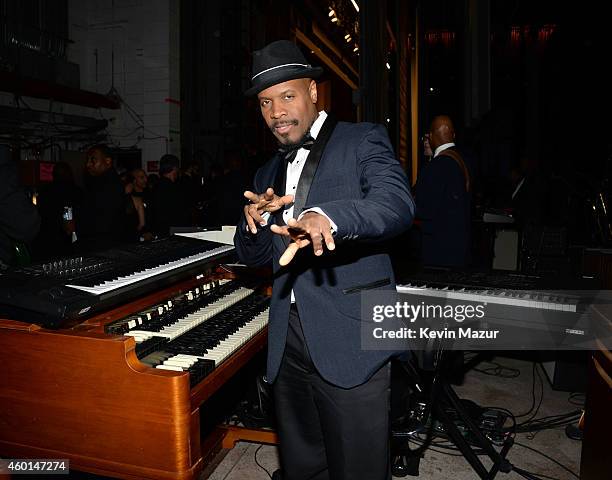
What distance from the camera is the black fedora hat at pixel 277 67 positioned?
178 centimetres

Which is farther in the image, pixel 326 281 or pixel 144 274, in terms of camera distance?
pixel 144 274

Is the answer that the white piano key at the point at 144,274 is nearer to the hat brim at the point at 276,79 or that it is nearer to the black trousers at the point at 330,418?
the black trousers at the point at 330,418

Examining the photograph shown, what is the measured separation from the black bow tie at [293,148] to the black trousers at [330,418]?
0.59m

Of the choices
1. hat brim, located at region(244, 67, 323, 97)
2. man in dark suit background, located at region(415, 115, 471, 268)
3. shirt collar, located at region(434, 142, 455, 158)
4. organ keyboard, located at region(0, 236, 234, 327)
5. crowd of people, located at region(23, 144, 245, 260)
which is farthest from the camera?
crowd of people, located at region(23, 144, 245, 260)

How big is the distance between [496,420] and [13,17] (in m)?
13.2

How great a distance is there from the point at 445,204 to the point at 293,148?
2.96 m

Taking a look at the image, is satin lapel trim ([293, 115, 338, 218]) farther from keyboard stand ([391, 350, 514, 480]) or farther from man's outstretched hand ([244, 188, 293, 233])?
keyboard stand ([391, 350, 514, 480])

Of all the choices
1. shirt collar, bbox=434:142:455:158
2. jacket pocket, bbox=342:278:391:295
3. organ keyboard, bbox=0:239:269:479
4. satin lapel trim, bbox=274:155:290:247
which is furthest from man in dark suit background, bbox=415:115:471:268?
organ keyboard, bbox=0:239:269:479

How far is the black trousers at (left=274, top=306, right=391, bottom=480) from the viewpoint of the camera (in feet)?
5.64

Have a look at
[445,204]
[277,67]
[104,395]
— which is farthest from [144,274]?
[445,204]

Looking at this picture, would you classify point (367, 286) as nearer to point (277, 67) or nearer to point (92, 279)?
point (277, 67)

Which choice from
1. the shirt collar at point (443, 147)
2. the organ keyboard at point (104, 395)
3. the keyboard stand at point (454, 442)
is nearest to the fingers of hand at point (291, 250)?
the organ keyboard at point (104, 395)

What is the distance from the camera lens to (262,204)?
160 cm

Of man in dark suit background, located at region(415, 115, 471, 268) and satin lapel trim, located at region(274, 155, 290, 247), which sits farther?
man in dark suit background, located at region(415, 115, 471, 268)
